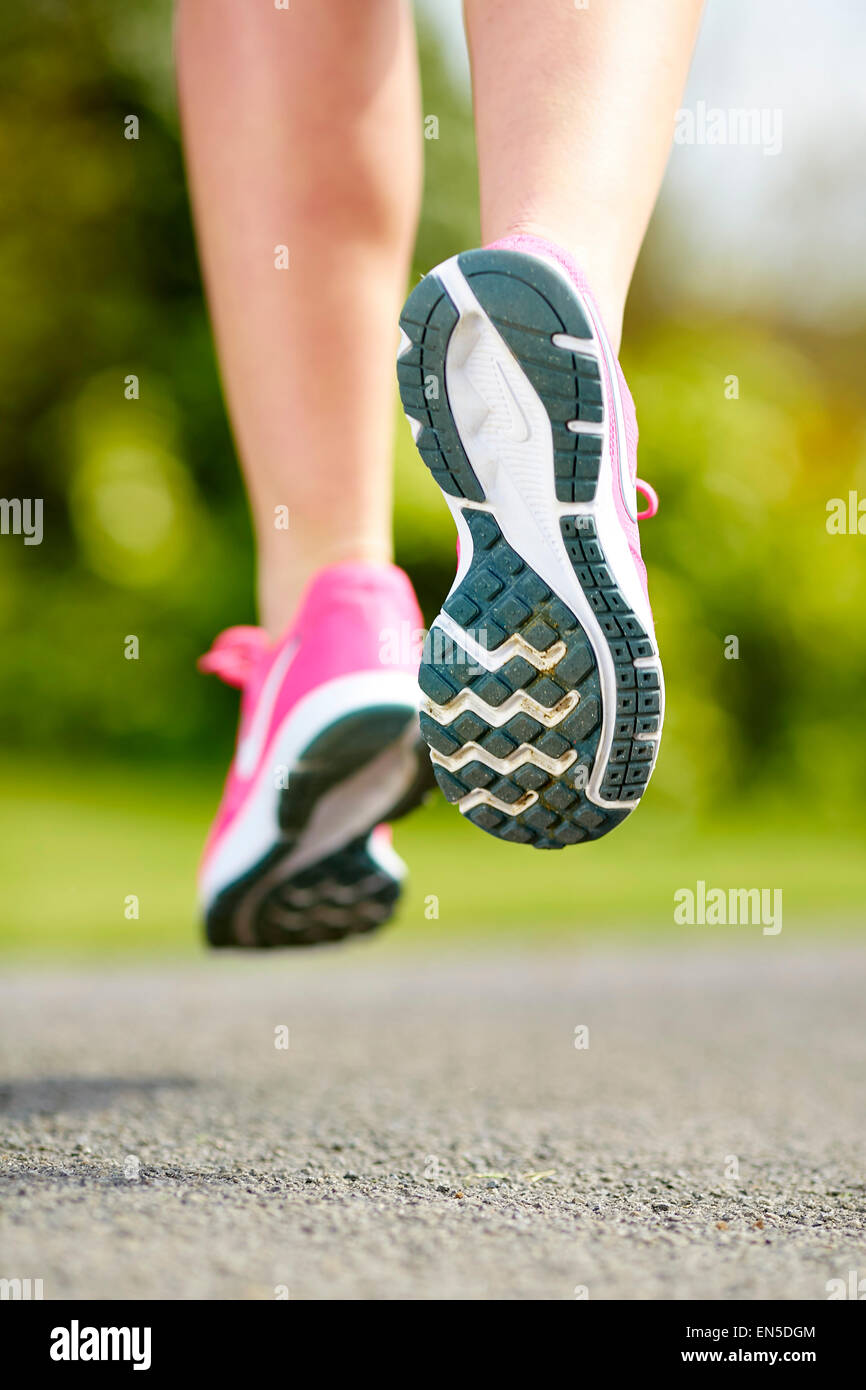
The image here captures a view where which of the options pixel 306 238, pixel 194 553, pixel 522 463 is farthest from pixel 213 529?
pixel 522 463

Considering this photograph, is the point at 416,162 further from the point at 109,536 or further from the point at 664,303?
the point at 664,303

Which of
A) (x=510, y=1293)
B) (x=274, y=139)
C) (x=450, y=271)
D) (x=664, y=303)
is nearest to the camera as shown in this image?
(x=510, y=1293)

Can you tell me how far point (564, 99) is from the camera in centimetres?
112

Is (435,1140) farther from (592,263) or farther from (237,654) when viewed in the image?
(592,263)

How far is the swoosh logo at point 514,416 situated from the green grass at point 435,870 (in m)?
2.22

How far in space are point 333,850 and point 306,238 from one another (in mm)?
698

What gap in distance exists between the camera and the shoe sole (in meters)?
1.45

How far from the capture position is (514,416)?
1085 mm

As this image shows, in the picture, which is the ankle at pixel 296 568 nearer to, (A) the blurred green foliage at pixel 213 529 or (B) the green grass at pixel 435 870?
(B) the green grass at pixel 435 870

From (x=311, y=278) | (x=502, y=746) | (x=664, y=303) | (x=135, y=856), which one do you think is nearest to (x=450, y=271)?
(x=502, y=746)

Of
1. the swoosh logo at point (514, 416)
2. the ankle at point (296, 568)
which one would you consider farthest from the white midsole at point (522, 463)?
the ankle at point (296, 568)

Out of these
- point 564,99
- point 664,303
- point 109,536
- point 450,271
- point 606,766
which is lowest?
point 606,766

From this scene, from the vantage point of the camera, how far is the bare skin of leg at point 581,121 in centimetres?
112

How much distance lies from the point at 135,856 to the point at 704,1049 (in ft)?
11.6
